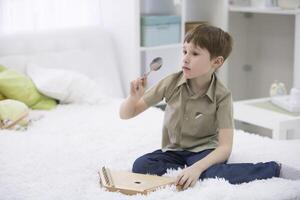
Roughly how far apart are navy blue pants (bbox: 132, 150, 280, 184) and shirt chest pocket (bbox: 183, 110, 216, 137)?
7 cm

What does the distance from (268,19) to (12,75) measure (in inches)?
64.9

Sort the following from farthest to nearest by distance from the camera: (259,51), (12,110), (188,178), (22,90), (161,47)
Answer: (259,51) → (161,47) → (22,90) → (12,110) → (188,178)

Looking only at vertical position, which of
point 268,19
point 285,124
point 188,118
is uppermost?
point 268,19

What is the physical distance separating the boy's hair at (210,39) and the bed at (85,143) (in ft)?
1.18

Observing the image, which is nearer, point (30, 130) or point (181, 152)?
point (181, 152)

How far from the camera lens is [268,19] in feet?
10.9

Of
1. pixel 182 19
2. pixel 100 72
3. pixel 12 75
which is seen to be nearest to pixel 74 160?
pixel 12 75

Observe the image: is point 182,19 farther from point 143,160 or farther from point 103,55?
point 143,160

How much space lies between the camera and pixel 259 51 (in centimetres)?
342

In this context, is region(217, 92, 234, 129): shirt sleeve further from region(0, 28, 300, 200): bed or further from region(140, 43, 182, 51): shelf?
region(140, 43, 182, 51): shelf

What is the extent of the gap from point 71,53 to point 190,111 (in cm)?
133

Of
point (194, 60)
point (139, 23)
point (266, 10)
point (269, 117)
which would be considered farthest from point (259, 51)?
point (194, 60)

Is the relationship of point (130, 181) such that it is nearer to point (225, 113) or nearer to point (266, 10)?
point (225, 113)

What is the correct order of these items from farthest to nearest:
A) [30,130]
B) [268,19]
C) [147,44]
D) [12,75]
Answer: [268,19], [147,44], [12,75], [30,130]
